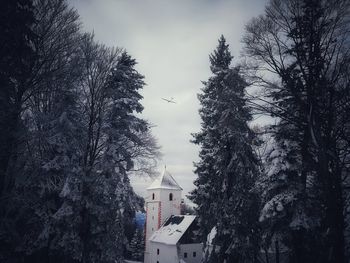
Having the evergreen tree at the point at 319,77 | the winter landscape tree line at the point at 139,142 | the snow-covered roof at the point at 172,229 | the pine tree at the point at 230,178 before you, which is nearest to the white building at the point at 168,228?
the snow-covered roof at the point at 172,229

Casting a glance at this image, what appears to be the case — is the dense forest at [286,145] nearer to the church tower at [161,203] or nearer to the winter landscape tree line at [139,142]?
the winter landscape tree line at [139,142]

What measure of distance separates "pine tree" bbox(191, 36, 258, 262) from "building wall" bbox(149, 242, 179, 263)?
19.2 metres

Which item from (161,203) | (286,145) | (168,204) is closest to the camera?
(286,145)

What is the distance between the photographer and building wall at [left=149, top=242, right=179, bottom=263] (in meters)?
34.3

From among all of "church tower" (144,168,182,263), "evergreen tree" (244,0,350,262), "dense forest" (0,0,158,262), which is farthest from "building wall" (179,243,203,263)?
"evergreen tree" (244,0,350,262)

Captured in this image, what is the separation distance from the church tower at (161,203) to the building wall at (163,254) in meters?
3.39

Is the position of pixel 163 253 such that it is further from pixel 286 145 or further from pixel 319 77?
pixel 319 77

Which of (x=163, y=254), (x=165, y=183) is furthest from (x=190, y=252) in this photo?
(x=165, y=183)

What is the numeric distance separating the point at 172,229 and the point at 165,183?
9713 millimetres

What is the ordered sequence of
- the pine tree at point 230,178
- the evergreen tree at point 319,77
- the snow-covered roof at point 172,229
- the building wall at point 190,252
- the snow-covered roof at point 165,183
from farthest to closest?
the snow-covered roof at point 165,183
the snow-covered roof at point 172,229
the building wall at point 190,252
the pine tree at point 230,178
the evergreen tree at point 319,77

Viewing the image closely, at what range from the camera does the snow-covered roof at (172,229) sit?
117ft

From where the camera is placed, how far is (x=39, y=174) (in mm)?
11500

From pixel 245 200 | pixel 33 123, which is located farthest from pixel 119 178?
pixel 245 200

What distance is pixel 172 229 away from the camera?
38188 millimetres
